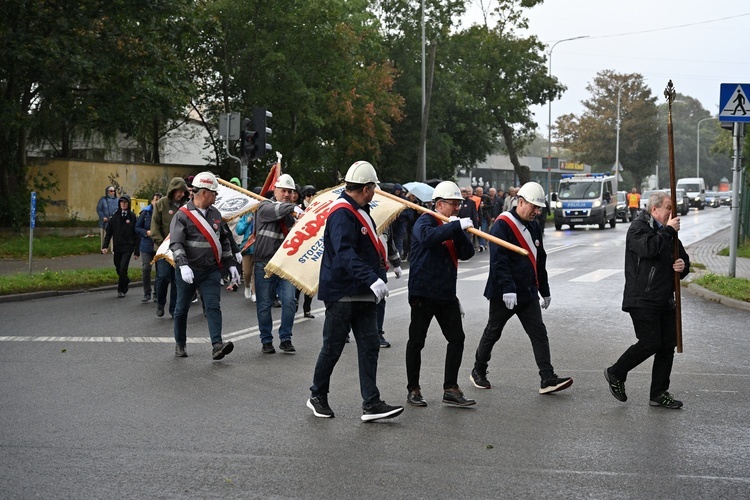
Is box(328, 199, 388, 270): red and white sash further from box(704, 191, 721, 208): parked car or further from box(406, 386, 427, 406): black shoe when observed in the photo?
box(704, 191, 721, 208): parked car

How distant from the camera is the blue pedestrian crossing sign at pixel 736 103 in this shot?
16.2 meters

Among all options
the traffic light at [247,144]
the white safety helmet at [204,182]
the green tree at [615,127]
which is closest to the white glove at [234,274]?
the white safety helmet at [204,182]

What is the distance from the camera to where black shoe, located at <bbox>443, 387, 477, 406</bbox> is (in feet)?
25.4

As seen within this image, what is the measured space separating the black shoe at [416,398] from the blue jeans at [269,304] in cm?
286

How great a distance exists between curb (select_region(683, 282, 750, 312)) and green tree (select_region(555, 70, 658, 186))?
7939cm

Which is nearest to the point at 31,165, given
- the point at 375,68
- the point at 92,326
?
the point at 375,68

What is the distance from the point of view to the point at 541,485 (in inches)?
220

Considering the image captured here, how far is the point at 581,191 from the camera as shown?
44375 mm

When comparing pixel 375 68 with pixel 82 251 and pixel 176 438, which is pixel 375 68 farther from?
pixel 176 438

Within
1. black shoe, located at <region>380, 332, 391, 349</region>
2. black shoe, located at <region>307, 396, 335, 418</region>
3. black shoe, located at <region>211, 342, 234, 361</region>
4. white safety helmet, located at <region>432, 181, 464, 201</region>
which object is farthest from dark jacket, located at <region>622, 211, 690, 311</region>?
black shoe, located at <region>211, 342, 234, 361</region>

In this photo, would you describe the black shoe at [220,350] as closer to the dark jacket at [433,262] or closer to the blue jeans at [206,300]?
the blue jeans at [206,300]

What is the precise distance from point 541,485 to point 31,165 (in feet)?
93.7

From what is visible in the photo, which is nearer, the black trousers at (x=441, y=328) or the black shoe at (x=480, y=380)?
the black trousers at (x=441, y=328)

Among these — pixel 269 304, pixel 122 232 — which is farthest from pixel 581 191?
pixel 269 304
